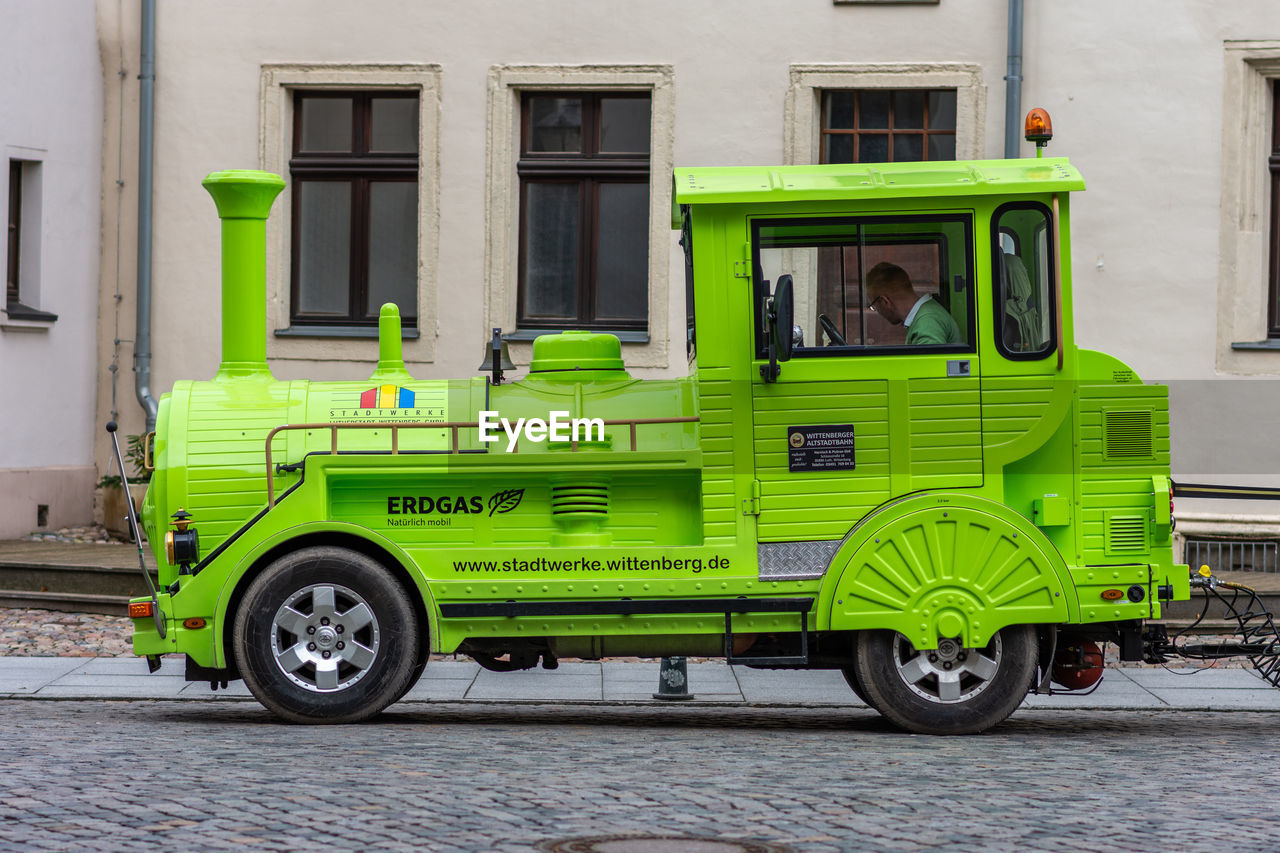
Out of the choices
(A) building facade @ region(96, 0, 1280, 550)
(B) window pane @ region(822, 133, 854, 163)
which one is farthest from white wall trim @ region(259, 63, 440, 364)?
(B) window pane @ region(822, 133, 854, 163)

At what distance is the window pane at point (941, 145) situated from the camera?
16.1 metres

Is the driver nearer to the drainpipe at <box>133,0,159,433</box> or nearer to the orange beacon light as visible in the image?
the orange beacon light

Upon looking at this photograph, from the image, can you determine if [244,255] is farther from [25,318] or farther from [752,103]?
[752,103]

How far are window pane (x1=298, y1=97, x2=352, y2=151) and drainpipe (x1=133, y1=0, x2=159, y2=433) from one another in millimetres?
1335

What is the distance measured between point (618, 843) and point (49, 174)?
473 inches

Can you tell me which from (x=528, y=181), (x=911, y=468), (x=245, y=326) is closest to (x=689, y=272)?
(x=911, y=468)

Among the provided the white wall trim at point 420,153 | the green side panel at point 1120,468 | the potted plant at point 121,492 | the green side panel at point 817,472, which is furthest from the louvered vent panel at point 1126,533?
the potted plant at point 121,492

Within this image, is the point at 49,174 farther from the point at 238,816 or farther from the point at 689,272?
the point at 238,816

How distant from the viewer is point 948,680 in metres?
8.82

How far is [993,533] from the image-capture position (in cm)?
873

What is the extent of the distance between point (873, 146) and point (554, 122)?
2.85 metres

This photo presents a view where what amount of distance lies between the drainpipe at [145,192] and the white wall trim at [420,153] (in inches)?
39.1

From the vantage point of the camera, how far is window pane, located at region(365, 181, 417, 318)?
16516mm

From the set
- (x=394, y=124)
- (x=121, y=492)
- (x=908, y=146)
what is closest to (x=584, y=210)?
(x=394, y=124)
